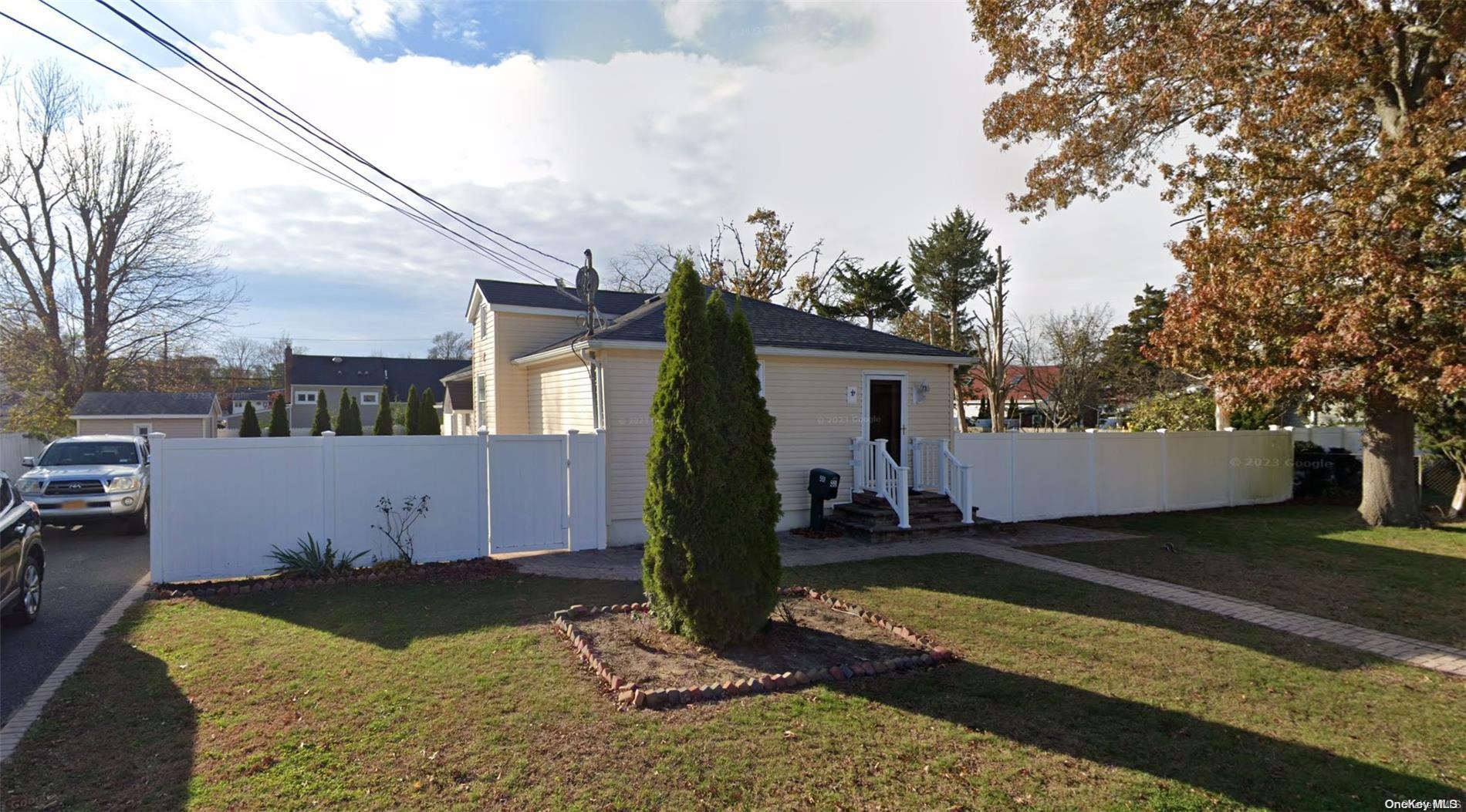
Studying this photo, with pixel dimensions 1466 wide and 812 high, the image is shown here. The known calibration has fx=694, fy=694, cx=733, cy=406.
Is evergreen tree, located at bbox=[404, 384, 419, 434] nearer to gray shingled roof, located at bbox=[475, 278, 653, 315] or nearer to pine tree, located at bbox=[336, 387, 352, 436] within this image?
pine tree, located at bbox=[336, 387, 352, 436]

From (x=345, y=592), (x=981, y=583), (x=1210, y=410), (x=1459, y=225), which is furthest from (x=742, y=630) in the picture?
(x=1210, y=410)

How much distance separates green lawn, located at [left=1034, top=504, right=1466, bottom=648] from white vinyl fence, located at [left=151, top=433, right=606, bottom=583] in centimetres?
674

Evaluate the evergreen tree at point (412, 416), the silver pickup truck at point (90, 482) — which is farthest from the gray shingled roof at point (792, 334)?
the evergreen tree at point (412, 416)

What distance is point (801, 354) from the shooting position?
36.6 ft

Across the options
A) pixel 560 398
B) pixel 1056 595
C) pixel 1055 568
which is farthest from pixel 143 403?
pixel 1056 595

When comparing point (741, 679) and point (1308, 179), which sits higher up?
point (1308, 179)

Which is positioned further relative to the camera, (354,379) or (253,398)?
(253,398)

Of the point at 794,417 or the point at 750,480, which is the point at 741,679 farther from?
the point at 794,417

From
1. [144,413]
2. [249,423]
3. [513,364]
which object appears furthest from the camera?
[144,413]

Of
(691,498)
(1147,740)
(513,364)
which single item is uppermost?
(513,364)

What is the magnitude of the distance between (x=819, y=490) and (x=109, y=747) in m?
8.64

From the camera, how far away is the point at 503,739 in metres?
3.90

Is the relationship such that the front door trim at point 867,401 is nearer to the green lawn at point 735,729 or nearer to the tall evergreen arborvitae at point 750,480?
the green lawn at point 735,729

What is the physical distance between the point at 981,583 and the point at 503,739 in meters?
5.67
